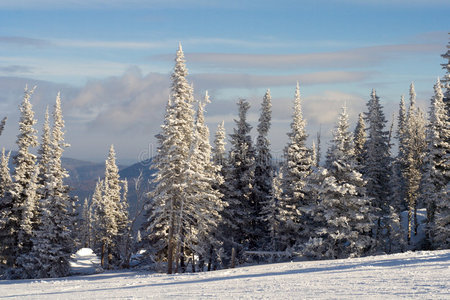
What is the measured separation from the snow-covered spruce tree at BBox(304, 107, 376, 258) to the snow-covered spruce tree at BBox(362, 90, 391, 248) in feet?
38.7

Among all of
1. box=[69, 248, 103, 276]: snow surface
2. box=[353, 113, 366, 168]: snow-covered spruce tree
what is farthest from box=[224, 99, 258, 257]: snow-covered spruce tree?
box=[69, 248, 103, 276]: snow surface

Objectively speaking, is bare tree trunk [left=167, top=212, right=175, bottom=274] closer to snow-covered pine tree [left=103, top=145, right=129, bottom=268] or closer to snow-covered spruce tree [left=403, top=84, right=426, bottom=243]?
snow-covered pine tree [left=103, top=145, right=129, bottom=268]

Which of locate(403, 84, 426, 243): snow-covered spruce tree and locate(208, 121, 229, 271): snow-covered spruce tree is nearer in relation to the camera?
locate(208, 121, 229, 271): snow-covered spruce tree

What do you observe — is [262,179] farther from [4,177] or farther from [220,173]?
[4,177]

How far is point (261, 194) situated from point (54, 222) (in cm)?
1972

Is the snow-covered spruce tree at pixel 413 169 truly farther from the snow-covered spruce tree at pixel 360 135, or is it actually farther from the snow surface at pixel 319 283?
the snow surface at pixel 319 283

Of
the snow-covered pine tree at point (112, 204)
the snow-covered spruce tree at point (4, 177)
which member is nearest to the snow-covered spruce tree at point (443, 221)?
the snow-covered pine tree at point (112, 204)

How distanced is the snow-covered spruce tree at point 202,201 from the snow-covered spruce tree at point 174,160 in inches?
27.7

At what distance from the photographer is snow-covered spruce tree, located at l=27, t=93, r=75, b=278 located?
42719 millimetres

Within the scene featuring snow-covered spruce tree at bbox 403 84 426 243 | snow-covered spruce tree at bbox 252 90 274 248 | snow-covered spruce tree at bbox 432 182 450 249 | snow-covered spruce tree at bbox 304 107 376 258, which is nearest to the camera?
snow-covered spruce tree at bbox 432 182 450 249

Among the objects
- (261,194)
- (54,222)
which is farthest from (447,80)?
(54,222)

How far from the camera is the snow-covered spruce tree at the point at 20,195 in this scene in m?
44.7

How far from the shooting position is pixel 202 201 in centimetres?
3847

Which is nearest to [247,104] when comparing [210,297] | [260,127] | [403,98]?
[260,127]
